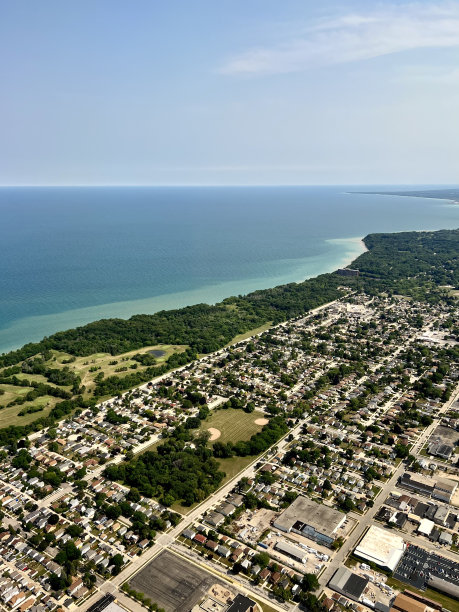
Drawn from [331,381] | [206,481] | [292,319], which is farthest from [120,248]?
[206,481]

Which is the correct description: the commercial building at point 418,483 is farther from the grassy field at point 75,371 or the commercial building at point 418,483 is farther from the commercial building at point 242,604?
the grassy field at point 75,371

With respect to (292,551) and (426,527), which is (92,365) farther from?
(426,527)

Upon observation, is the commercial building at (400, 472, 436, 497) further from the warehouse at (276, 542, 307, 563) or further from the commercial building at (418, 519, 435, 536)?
the warehouse at (276, 542, 307, 563)

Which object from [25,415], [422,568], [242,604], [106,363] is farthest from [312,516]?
[106,363]

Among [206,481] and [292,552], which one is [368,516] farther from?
[206,481]

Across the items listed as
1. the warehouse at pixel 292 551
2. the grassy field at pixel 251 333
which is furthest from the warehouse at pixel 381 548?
the grassy field at pixel 251 333
